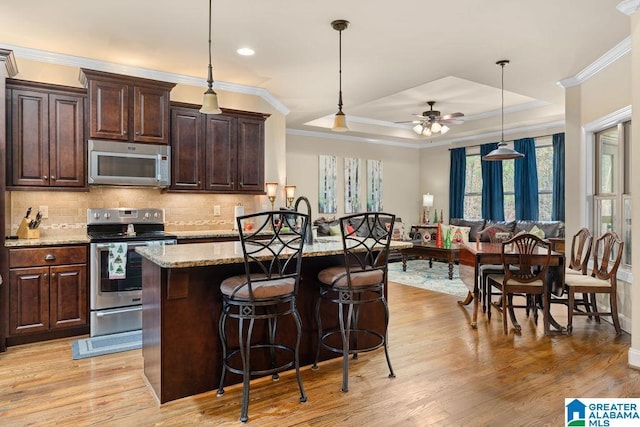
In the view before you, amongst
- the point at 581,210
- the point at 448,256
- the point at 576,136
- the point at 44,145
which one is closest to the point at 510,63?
the point at 576,136

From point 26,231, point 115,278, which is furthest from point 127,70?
point 115,278

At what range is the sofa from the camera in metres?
7.21

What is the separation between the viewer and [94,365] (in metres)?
3.14

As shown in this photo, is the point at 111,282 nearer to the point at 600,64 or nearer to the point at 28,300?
the point at 28,300

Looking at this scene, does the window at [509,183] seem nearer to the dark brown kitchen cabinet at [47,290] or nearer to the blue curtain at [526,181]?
the blue curtain at [526,181]

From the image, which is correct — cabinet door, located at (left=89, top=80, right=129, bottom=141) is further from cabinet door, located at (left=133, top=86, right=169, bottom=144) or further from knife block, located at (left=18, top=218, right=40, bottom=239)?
knife block, located at (left=18, top=218, right=40, bottom=239)

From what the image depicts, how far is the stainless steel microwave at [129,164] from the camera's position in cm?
410

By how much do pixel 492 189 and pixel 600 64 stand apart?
4.38m

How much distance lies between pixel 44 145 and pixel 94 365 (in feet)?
7.12

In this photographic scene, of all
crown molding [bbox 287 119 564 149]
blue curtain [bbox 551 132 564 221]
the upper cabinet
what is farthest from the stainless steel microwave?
blue curtain [bbox 551 132 564 221]

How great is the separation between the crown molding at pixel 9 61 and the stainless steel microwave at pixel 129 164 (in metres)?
0.84

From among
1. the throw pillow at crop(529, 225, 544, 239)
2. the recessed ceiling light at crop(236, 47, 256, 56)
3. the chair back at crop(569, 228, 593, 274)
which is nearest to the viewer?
the recessed ceiling light at crop(236, 47, 256, 56)

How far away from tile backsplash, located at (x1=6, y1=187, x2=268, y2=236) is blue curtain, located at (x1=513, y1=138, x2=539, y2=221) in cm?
521

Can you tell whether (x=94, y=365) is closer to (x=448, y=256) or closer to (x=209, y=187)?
(x=209, y=187)
